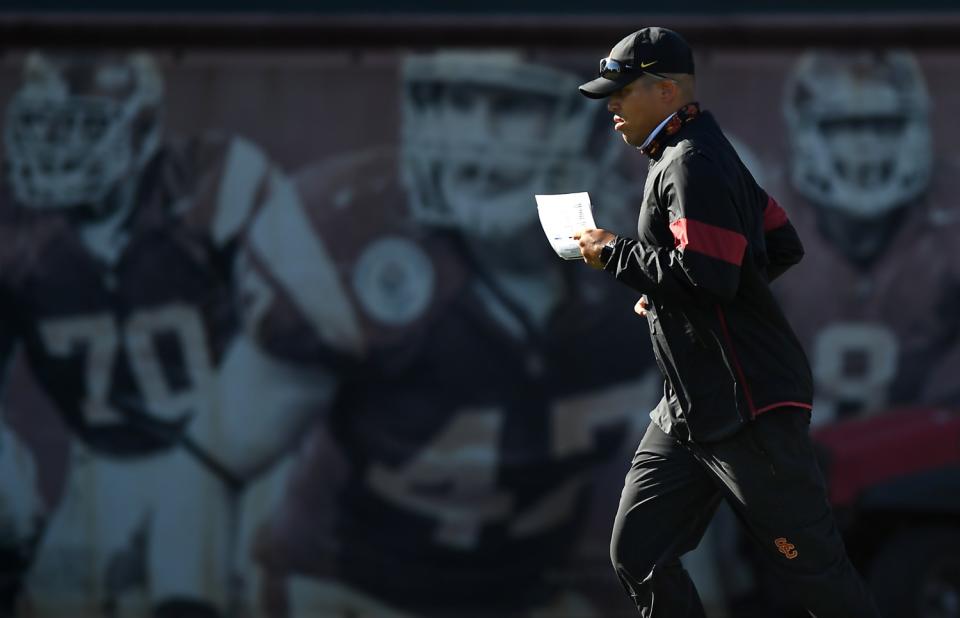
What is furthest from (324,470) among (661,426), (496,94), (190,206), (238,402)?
(661,426)

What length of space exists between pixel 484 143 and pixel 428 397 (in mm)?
1310

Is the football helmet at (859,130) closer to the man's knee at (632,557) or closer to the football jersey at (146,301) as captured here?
the football jersey at (146,301)

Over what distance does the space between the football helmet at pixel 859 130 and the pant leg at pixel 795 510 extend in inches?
141

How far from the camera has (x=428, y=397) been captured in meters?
6.99

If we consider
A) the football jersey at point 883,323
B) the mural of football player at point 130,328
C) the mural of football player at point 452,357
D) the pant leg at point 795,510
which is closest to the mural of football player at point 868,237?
the football jersey at point 883,323

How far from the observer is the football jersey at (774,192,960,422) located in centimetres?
692

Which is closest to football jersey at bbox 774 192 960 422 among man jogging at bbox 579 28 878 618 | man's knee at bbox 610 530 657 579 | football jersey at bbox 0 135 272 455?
football jersey at bbox 0 135 272 455

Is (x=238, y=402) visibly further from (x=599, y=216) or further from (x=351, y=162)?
(x=599, y=216)

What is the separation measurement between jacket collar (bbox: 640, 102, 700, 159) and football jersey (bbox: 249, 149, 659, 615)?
317 cm

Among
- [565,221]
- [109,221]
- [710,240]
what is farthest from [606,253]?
[109,221]

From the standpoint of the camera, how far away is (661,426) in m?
3.91

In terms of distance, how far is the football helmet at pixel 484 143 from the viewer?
703 cm

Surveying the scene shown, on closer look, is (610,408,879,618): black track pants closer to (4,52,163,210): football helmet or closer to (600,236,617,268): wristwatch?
(600,236,617,268): wristwatch

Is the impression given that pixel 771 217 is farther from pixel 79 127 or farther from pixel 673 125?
pixel 79 127
